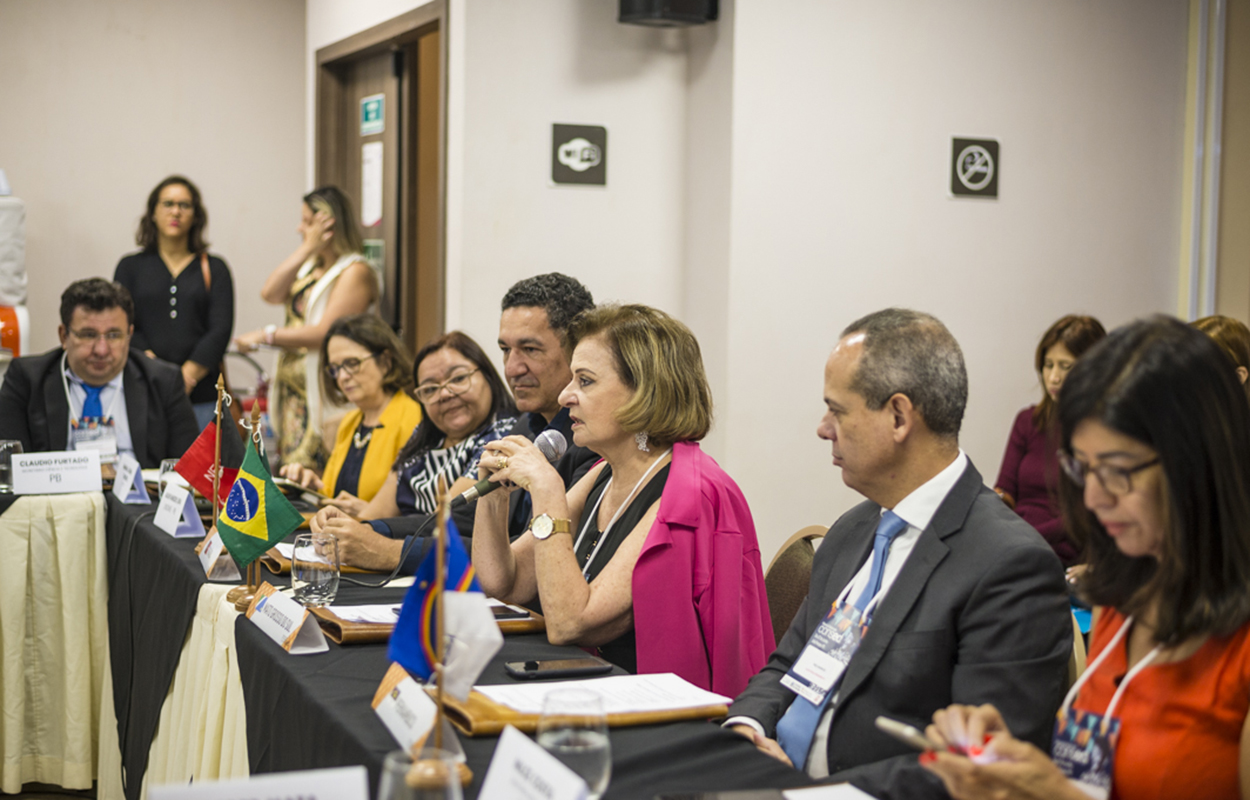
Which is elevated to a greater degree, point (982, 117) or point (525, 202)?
point (982, 117)

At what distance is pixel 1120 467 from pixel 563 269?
3.35m

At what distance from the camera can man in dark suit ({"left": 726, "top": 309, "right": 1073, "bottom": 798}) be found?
1541 mm

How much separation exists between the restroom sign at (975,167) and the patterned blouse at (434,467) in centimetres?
245

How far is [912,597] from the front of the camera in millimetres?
1632

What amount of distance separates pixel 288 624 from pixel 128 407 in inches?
93.8

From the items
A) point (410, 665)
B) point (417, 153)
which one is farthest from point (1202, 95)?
point (410, 665)

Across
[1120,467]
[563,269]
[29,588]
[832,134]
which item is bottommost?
[29,588]

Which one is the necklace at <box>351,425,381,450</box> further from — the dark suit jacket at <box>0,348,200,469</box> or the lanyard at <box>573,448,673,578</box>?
the lanyard at <box>573,448,673,578</box>

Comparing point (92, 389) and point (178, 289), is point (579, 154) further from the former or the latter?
point (178, 289)

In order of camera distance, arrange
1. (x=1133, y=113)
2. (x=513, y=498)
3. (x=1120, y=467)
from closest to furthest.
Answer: (x=1120, y=467) → (x=513, y=498) → (x=1133, y=113)

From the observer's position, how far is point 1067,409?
135 cm

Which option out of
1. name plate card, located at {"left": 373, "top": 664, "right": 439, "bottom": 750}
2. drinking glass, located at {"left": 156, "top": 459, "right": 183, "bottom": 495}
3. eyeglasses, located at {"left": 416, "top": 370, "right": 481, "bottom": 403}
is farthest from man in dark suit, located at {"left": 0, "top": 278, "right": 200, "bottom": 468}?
name plate card, located at {"left": 373, "top": 664, "right": 439, "bottom": 750}

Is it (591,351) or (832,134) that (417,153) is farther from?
(591,351)

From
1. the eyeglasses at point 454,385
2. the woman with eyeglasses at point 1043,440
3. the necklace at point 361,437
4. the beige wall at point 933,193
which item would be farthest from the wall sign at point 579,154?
the woman with eyeglasses at point 1043,440
